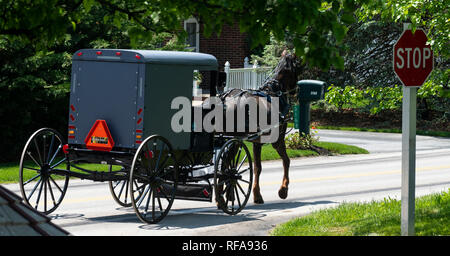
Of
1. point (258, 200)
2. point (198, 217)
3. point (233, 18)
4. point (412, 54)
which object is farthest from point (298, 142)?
point (233, 18)

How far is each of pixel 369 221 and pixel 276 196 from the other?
13.6ft

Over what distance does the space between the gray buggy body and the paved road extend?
3.90 ft

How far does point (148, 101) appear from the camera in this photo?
10492 mm

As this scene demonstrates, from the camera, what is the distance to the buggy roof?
10391mm

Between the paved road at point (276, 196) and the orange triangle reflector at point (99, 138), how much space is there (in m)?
1.12

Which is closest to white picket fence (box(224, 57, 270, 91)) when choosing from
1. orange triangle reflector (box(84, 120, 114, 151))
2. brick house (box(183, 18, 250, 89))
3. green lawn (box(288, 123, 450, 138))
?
brick house (box(183, 18, 250, 89))

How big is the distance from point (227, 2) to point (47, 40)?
2.08m

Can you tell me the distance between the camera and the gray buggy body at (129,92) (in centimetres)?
1045

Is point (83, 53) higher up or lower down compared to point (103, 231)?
higher up

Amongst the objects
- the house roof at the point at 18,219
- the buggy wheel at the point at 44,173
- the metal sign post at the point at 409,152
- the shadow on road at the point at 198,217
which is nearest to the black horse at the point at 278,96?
the shadow on road at the point at 198,217

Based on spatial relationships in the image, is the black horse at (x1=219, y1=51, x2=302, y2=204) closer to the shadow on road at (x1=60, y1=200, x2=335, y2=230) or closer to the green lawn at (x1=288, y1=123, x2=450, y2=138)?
the shadow on road at (x1=60, y1=200, x2=335, y2=230)

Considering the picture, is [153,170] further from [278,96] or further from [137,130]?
[278,96]
